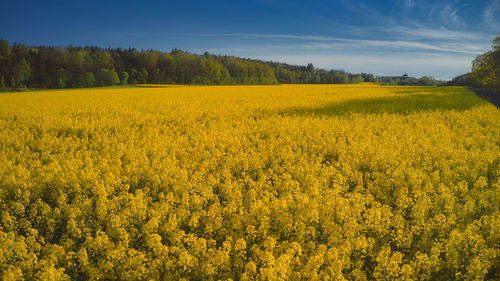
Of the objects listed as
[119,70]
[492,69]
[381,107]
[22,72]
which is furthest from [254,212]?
[119,70]

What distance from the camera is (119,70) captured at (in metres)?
99.6

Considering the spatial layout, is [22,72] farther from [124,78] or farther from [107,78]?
[124,78]

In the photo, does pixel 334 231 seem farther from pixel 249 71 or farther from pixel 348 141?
pixel 249 71

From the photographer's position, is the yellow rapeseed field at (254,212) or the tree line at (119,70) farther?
the tree line at (119,70)

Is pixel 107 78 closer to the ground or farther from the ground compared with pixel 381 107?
farther from the ground

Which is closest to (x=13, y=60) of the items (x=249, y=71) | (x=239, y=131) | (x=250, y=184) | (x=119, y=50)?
(x=119, y=50)

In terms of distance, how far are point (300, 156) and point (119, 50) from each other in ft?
415

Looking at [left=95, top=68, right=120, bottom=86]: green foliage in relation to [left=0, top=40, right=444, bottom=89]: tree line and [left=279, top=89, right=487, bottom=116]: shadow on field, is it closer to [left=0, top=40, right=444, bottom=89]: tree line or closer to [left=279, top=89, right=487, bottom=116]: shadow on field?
[left=0, top=40, right=444, bottom=89]: tree line

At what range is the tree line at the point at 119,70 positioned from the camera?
278 feet

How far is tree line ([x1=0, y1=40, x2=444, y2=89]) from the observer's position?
8481cm

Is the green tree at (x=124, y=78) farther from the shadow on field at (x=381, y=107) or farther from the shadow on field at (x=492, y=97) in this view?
the shadow on field at (x=492, y=97)

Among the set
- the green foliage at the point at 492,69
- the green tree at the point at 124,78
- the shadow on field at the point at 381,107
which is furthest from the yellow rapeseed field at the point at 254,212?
the green tree at the point at 124,78

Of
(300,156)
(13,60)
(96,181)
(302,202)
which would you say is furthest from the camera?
(13,60)

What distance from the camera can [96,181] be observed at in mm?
7152
